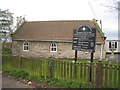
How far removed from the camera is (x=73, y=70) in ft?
19.0

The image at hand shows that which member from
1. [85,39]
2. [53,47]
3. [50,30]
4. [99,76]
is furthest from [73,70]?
[50,30]

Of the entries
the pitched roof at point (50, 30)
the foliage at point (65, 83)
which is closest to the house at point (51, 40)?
the pitched roof at point (50, 30)

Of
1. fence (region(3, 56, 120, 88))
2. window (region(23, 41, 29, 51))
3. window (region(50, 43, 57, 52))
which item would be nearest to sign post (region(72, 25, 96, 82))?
fence (region(3, 56, 120, 88))

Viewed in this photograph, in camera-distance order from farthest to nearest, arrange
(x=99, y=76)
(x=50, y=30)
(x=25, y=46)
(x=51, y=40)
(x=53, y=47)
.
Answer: (x=50, y=30), (x=25, y=46), (x=53, y=47), (x=51, y=40), (x=99, y=76)

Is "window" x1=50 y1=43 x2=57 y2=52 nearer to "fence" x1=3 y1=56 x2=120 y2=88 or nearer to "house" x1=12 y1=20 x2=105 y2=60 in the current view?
"house" x1=12 y1=20 x2=105 y2=60

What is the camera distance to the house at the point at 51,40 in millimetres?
16203

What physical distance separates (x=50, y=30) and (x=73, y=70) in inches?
526

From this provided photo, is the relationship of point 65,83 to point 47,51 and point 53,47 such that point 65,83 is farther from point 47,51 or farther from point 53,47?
point 47,51

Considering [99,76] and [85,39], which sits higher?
[85,39]

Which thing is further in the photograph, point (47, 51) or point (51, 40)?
point (47, 51)

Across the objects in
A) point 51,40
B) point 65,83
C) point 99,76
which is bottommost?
point 65,83

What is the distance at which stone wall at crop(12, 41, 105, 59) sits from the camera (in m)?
16.1

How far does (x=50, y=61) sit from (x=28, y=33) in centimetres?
1368

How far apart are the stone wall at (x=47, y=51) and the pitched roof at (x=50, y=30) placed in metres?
0.83
